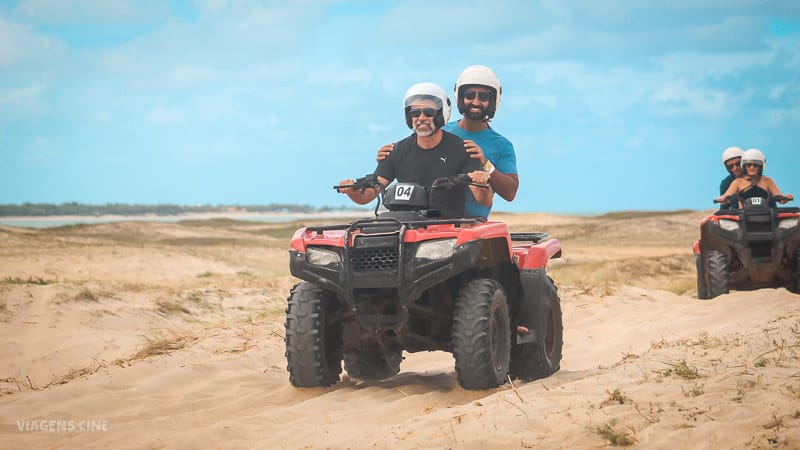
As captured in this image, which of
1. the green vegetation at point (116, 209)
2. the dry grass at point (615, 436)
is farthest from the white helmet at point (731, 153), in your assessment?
the green vegetation at point (116, 209)

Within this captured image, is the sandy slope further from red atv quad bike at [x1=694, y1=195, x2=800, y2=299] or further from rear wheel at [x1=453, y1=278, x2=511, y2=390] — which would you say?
red atv quad bike at [x1=694, y1=195, x2=800, y2=299]

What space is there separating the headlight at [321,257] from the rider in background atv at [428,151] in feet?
2.96

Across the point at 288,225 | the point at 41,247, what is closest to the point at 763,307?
the point at 41,247

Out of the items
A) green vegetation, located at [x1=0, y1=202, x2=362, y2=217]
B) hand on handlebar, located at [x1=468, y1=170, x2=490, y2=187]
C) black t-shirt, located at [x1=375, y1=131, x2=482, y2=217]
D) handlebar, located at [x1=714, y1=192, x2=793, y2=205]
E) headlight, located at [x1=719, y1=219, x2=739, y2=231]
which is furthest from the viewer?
green vegetation, located at [x1=0, y1=202, x2=362, y2=217]

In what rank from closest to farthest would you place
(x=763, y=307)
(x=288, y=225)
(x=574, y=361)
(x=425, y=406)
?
(x=425, y=406)
(x=574, y=361)
(x=763, y=307)
(x=288, y=225)

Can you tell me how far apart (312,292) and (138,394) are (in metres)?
1.78

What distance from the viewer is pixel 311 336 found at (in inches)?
299

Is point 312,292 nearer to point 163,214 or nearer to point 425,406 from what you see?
point 425,406

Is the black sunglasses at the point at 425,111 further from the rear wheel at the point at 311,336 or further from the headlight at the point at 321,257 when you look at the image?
the rear wheel at the point at 311,336

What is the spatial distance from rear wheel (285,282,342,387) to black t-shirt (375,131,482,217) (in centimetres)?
119

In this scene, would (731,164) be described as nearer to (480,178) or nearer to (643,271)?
(643,271)

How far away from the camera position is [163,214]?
275ft

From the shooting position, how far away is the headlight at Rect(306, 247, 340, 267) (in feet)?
24.3

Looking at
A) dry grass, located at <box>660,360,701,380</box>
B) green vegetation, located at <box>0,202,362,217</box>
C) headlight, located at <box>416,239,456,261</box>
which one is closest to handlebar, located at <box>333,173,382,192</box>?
headlight, located at <box>416,239,456,261</box>
